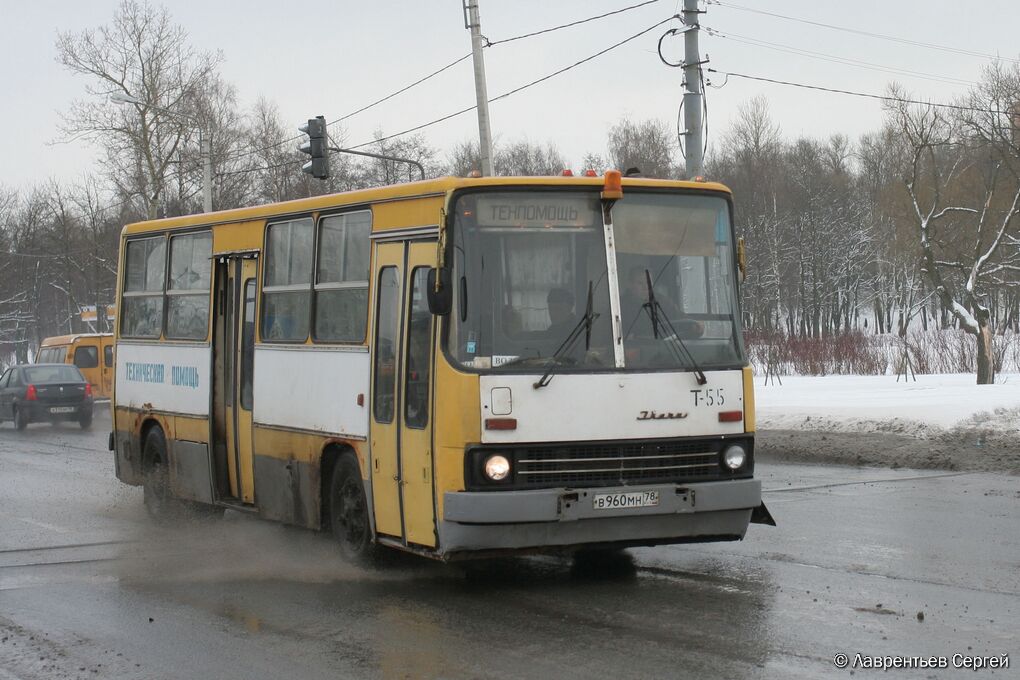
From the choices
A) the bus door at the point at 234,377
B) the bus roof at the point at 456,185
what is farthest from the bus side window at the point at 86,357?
the bus roof at the point at 456,185

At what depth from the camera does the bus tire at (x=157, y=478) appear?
1345 centimetres

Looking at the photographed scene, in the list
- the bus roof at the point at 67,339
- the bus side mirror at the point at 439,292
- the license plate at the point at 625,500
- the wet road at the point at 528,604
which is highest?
the bus roof at the point at 67,339

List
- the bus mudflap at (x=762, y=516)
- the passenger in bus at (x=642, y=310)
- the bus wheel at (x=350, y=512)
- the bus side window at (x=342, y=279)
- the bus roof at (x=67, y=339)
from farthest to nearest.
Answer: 1. the bus roof at (x=67, y=339)
2. the bus side window at (x=342, y=279)
3. the bus wheel at (x=350, y=512)
4. the bus mudflap at (x=762, y=516)
5. the passenger in bus at (x=642, y=310)

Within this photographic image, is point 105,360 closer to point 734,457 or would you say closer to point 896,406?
point 896,406

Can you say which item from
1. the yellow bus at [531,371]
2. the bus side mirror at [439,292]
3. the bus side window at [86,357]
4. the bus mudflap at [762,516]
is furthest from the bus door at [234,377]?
the bus side window at [86,357]

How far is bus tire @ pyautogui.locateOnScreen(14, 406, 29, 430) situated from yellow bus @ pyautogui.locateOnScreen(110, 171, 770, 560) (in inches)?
916

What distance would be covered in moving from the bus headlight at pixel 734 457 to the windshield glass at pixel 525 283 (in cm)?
100

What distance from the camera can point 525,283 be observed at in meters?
8.61

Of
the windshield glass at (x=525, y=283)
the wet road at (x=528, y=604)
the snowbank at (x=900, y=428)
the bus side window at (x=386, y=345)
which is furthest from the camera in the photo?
the snowbank at (x=900, y=428)

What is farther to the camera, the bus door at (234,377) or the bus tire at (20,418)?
the bus tire at (20,418)

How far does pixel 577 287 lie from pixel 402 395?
4.66 ft

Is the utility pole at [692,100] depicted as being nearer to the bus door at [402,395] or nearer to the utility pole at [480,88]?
the utility pole at [480,88]

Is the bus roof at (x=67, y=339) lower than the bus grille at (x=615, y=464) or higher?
higher

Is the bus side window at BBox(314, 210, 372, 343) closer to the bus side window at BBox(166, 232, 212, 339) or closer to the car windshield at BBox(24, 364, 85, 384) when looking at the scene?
the bus side window at BBox(166, 232, 212, 339)
